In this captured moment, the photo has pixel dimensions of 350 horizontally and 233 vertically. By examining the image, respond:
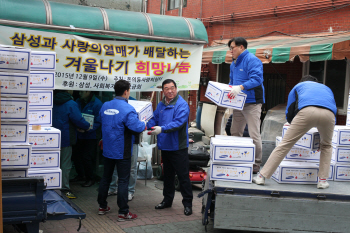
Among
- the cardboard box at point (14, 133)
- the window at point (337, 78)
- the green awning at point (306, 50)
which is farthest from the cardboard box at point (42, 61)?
the window at point (337, 78)

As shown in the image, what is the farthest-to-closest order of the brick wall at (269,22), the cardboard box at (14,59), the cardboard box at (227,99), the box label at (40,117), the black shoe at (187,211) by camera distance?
the brick wall at (269,22) < the black shoe at (187,211) < the cardboard box at (227,99) < the box label at (40,117) < the cardboard box at (14,59)

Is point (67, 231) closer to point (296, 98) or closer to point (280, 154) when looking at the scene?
point (280, 154)

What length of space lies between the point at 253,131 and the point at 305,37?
677cm

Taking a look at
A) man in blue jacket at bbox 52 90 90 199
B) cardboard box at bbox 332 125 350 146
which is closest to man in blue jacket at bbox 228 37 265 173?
cardboard box at bbox 332 125 350 146

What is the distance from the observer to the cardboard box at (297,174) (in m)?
5.31

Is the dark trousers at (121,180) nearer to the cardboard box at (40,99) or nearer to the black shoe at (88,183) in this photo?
the cardboard box at (40,99)

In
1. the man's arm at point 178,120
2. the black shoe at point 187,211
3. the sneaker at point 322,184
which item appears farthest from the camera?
the black shoe at point 187,211

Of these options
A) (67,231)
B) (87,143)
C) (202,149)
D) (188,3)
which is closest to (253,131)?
(202,149)

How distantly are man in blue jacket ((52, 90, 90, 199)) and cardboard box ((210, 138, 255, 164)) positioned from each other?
2993mm

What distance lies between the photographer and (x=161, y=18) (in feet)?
25.1

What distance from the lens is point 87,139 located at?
7.66 meters

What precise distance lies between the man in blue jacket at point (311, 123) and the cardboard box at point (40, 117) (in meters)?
3.11

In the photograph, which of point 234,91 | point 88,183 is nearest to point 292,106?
point 234,91

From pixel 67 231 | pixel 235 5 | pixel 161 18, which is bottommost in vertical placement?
pixel 67 231
